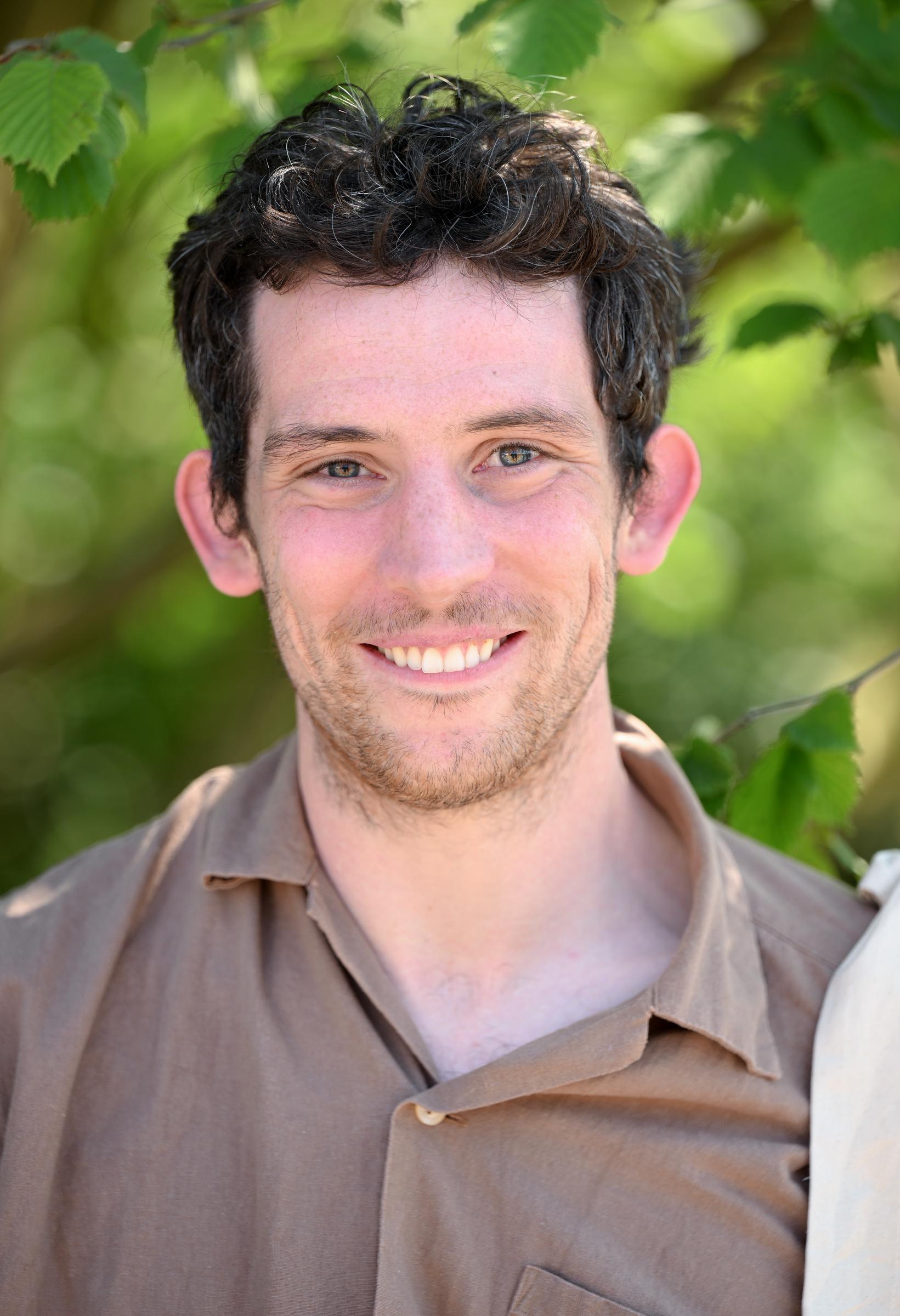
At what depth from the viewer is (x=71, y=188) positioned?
204 centimetres

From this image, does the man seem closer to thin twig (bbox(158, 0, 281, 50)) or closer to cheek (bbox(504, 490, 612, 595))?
cheek (bbox(504, 490, 612, 595))

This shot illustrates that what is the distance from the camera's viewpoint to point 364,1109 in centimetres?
189

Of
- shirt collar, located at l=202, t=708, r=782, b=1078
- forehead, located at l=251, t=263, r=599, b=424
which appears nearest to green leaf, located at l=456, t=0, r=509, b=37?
forehead, located at l=251, t=263, r=599, b=424

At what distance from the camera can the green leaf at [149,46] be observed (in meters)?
2.21

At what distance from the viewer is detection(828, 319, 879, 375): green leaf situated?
264 cm

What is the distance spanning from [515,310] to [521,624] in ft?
1.70

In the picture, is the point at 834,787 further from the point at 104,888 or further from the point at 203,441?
the point at 203,441

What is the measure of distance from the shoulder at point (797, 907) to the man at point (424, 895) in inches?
0.4

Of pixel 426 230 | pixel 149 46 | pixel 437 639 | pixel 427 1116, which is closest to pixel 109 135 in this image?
pixel 149 46

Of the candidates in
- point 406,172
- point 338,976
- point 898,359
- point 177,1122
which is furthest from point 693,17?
point 177,1122

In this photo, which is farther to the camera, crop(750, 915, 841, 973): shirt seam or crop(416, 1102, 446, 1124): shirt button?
crop(750, 915, 841, 973): shirt seam

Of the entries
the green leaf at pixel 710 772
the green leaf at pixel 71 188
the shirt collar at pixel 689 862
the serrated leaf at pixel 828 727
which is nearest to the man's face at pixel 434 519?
the shirt collar at pixel 689 862

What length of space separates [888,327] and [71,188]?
1.66m

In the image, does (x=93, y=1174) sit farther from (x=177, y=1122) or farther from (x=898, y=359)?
(x=898, y=359)
